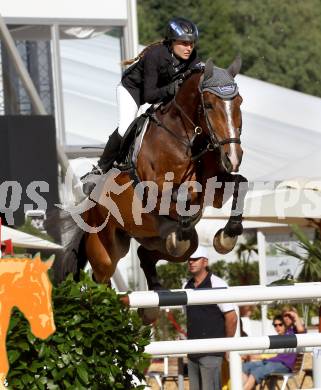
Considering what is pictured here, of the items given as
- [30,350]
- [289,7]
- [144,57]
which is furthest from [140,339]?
[289,7]

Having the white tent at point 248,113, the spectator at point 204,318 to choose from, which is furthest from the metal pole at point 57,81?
the spectator at point 204,318

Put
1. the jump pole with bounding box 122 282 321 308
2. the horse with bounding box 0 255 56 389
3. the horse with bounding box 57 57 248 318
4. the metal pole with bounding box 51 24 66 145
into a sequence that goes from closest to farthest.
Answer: the horse with bounding box 0 255 56 389 → the jump pole with bounding box 122 282 321 308 → the horse with bounding box 57 57 248 318 → the metal pole with bounding box 51 24 66 145

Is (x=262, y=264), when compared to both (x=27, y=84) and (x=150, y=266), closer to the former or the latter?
(x=27, y=84)

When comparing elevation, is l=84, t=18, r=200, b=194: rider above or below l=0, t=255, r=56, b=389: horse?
above

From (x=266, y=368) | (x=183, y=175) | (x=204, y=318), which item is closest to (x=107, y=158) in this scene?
(x=183, y=175)

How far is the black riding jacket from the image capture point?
23.6 feet

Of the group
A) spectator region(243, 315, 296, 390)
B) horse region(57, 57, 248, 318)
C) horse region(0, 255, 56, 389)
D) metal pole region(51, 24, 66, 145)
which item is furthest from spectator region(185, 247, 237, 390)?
metal pole region(51, 24, 66, 145)

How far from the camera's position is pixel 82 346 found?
4.55 metres

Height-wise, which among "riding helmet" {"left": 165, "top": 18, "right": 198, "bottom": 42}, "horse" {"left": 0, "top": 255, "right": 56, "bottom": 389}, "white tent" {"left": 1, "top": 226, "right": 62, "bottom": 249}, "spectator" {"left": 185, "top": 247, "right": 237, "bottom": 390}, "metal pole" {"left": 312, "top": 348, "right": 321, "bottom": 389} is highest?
"riding helmet" {"left": 165, "top": 18, "right": 198, "bottom": 42}

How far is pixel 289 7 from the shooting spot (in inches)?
2340

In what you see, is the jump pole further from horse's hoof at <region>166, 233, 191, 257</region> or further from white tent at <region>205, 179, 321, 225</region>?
white tent at <region>205, 179, 321, 225</region>

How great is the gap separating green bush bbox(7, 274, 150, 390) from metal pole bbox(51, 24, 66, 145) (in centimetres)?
1061

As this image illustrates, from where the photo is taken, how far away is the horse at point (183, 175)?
6.62 metres

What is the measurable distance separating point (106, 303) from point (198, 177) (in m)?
2.37
